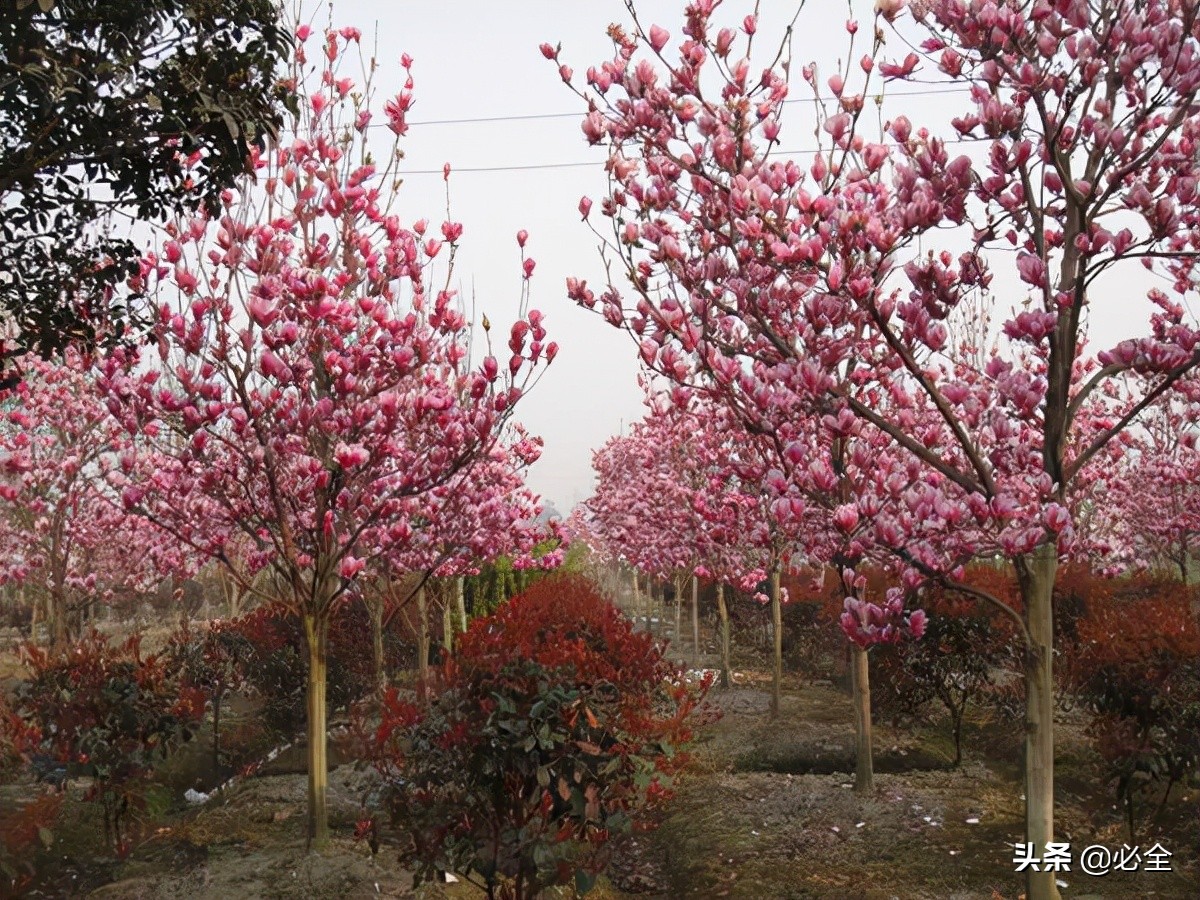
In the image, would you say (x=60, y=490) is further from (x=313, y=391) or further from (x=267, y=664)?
(x=313, y=391)

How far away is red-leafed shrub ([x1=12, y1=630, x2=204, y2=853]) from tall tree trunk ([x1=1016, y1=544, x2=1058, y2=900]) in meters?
5.02

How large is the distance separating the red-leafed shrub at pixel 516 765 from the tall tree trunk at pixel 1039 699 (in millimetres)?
1533

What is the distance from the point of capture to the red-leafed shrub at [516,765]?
419 centimetres

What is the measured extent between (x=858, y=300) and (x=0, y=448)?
12262 mm

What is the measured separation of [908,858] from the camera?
6.35 meters

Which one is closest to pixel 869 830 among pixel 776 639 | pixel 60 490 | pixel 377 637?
pixel 776 639

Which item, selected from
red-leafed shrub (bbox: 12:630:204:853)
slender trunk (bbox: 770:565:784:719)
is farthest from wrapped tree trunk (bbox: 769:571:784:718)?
red-leafed shrub (bbox: 12:630:204:853)

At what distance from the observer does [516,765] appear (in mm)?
4188

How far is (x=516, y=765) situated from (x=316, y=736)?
2.57 meters

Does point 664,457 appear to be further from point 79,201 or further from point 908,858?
point 79,201

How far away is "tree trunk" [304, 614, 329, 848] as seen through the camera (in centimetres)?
617

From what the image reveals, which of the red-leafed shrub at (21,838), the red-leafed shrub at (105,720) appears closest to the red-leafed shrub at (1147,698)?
the red-leafed shrub at (105,720)

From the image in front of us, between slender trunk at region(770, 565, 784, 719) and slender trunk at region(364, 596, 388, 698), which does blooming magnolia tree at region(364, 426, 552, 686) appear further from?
slender trunk at region(770, 565, 784, 719)

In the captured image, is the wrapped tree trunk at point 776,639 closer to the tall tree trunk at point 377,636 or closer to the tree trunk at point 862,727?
the tree trunk at point 862,727
